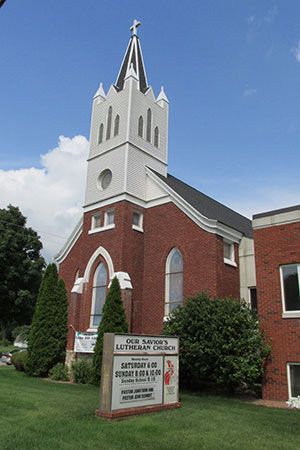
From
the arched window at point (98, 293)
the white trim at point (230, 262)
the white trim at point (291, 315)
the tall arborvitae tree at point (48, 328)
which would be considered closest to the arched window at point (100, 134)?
the arched window at point (98, 293)

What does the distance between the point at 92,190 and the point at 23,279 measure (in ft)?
69.9

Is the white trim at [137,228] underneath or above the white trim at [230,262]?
above

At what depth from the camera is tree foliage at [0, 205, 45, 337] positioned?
39.2 meters

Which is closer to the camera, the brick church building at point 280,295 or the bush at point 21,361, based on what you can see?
the brick church building at point 280,295

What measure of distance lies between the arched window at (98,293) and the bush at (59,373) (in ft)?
7.76

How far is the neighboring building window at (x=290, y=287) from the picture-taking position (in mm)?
14094

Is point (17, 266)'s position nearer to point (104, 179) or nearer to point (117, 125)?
point (104, 179)

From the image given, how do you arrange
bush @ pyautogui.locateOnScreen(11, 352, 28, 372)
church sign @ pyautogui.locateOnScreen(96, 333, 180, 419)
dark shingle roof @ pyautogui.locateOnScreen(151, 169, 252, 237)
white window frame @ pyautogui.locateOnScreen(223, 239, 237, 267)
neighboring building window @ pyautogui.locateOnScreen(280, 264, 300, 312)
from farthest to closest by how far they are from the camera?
1. bush @ pyautogui.locateOnScreen(11, 352, 28, 372)
2. dark shingle roof @ pyautogui.locateOnScreen(151, 169, 252, 237)
3. white window frame @ pyautogui.locateOnScreen(223, 239, 237, 267)
4. neighboring building window @ pyautogui.locateOnScreen(280, 264, 300, 312)
5. church sign @ pyautogui.locateOnScreen(96, 333, 180, 419)

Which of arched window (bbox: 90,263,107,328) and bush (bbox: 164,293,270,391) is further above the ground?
arched window (bbox: 90,263,107,328)

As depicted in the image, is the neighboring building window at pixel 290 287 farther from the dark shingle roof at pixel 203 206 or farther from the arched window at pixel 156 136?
the arched window at pixel 156 136

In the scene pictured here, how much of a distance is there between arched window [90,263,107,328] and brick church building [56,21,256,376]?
0.05 metres

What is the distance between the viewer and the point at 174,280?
19.0 meters

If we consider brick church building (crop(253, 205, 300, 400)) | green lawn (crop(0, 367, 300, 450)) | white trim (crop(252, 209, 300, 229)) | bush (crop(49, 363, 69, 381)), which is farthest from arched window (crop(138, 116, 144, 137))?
green lawn (crop(0, 367, 300, 450))

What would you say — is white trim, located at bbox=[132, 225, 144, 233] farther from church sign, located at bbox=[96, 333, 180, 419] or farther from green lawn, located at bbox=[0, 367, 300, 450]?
green lawn, located at bbox=[0, 367, 300, 450]
